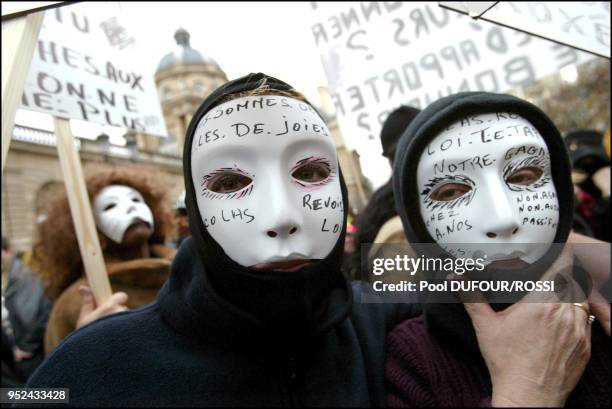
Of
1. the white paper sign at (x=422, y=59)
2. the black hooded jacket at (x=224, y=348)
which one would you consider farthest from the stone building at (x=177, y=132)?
the white paper sign at (x=422, y=59)

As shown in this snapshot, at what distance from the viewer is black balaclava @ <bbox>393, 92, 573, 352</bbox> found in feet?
3.59

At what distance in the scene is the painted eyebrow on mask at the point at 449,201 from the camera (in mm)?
1057

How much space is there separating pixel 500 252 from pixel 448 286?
21cm

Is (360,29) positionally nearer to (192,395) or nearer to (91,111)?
(91,111)

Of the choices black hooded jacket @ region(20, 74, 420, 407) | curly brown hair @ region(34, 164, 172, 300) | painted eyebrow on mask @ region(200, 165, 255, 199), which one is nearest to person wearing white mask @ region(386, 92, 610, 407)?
black hooded jacket @ region(20, 74, 420, 407)

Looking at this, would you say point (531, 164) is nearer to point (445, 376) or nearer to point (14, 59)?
point (445, 376)

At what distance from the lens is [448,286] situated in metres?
0.84

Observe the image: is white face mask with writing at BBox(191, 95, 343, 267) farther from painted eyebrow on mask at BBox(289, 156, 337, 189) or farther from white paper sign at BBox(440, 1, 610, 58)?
white paper sign at BBox(440, 1, 610, 58)

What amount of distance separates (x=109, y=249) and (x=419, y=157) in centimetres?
194

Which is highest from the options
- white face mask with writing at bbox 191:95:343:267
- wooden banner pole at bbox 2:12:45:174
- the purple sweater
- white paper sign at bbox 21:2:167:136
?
white paper sign at bbox 21:2:167:136

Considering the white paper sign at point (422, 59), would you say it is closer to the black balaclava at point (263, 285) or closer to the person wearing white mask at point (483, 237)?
the person wearing white mask at point (483, 237)

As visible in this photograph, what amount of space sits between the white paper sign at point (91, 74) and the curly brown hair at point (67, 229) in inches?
18.8

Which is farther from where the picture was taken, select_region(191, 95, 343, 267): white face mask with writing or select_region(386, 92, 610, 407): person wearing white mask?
select_region(191, 95, 343, 267): white face mask with writing

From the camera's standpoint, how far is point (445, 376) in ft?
3.47
